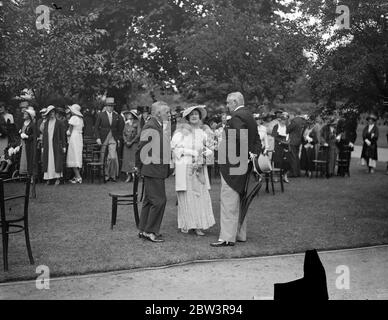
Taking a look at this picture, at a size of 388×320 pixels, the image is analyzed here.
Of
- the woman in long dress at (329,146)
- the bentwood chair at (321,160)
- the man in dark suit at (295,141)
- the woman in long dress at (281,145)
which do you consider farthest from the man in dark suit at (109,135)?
the woman in long dress at (329,146)

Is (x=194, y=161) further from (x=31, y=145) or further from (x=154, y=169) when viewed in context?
(x=31, y=145)

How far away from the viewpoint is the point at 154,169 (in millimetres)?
8117

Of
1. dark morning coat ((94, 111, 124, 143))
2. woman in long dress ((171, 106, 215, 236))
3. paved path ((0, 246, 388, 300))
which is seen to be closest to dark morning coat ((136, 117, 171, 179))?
woman in long dress ((171, 106, 215, 236))

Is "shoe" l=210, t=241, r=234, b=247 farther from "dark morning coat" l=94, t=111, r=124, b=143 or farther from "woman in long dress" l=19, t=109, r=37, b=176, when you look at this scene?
"dark morning coat" l=94, t=111, r=124, b=143

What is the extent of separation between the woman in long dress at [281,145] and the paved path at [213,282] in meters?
8.25

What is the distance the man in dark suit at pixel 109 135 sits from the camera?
15141mm

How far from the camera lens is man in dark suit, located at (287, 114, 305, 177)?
16469 millimetres

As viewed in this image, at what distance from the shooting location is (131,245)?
7.83 metres

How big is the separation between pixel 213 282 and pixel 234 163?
2.28 m

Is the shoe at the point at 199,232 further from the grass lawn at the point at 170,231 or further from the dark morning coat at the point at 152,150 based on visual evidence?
the dark morning coat at the point at 152,150

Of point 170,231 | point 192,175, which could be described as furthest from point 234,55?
point 170,231

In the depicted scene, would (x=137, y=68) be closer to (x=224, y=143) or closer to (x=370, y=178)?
(x=370, y=178)
